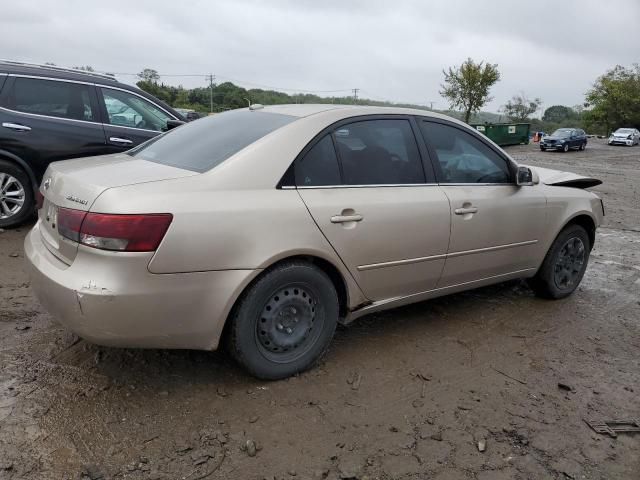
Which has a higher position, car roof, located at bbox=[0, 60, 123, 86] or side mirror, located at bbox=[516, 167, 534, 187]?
car roof, located at bbox=[0, 60, 123, 86]

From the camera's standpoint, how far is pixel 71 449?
251 centimetres

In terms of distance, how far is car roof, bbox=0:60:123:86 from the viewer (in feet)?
19.7

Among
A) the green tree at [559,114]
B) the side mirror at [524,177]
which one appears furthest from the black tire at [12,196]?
the green tree at [559,114]

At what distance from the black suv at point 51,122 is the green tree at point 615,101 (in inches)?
2691

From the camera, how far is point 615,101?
63.8 m

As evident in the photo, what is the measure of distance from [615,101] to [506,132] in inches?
1468

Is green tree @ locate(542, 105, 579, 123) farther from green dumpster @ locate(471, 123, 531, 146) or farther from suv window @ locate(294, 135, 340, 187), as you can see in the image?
suv window @ locate(294, 135, 340, 187)

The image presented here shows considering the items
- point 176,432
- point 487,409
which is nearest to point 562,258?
point 487,409

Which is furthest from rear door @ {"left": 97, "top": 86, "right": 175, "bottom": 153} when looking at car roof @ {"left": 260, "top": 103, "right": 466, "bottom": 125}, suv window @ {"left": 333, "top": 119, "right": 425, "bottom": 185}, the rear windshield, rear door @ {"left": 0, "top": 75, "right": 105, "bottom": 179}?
suv window @ {"left": 333, "top": 119, "right": 425, "bottom": 185}

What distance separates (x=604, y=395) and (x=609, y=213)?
7706 mm

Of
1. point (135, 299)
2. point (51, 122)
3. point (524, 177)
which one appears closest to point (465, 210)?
point (524, 177)

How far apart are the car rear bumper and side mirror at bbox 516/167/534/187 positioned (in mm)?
2367

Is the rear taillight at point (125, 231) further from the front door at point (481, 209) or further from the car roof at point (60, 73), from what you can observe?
the car roof at point (60, 73)

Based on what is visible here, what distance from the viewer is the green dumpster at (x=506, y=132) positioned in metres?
33.4
